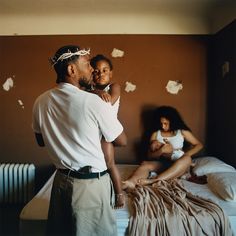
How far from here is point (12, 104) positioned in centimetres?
329

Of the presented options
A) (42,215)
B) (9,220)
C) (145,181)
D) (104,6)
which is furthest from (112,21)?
(9,220)

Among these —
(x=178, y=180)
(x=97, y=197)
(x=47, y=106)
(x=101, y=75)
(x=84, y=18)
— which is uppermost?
(x=84, y=18)

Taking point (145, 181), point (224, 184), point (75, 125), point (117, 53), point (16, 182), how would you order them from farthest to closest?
point (117, 53) → point (16, 182) → point (145, 181) → point (224, 184) → point (75, 125)

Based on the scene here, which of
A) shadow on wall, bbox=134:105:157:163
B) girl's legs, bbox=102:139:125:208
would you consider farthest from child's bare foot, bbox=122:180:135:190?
shadow on wall, bbox=134:105:157:163

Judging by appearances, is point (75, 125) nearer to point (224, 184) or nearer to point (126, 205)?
point (126, 205)

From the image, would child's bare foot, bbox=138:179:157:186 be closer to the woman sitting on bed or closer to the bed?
the woman sitting on bed

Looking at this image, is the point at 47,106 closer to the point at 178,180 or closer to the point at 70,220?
the point at 70,220

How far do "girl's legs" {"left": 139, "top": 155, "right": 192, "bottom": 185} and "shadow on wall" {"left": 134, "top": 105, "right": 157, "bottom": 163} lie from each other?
0.69 m

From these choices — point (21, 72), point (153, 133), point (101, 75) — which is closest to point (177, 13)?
point (153, 133)

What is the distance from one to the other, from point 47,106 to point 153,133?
1920 mm

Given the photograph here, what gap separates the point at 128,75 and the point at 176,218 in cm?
187

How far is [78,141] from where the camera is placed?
124 centimetres

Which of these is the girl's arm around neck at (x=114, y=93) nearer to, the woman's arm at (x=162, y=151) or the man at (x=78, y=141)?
the man at (x=78, y=141)

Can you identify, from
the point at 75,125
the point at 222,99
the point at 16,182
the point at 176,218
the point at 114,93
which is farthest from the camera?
the point at 16,182
